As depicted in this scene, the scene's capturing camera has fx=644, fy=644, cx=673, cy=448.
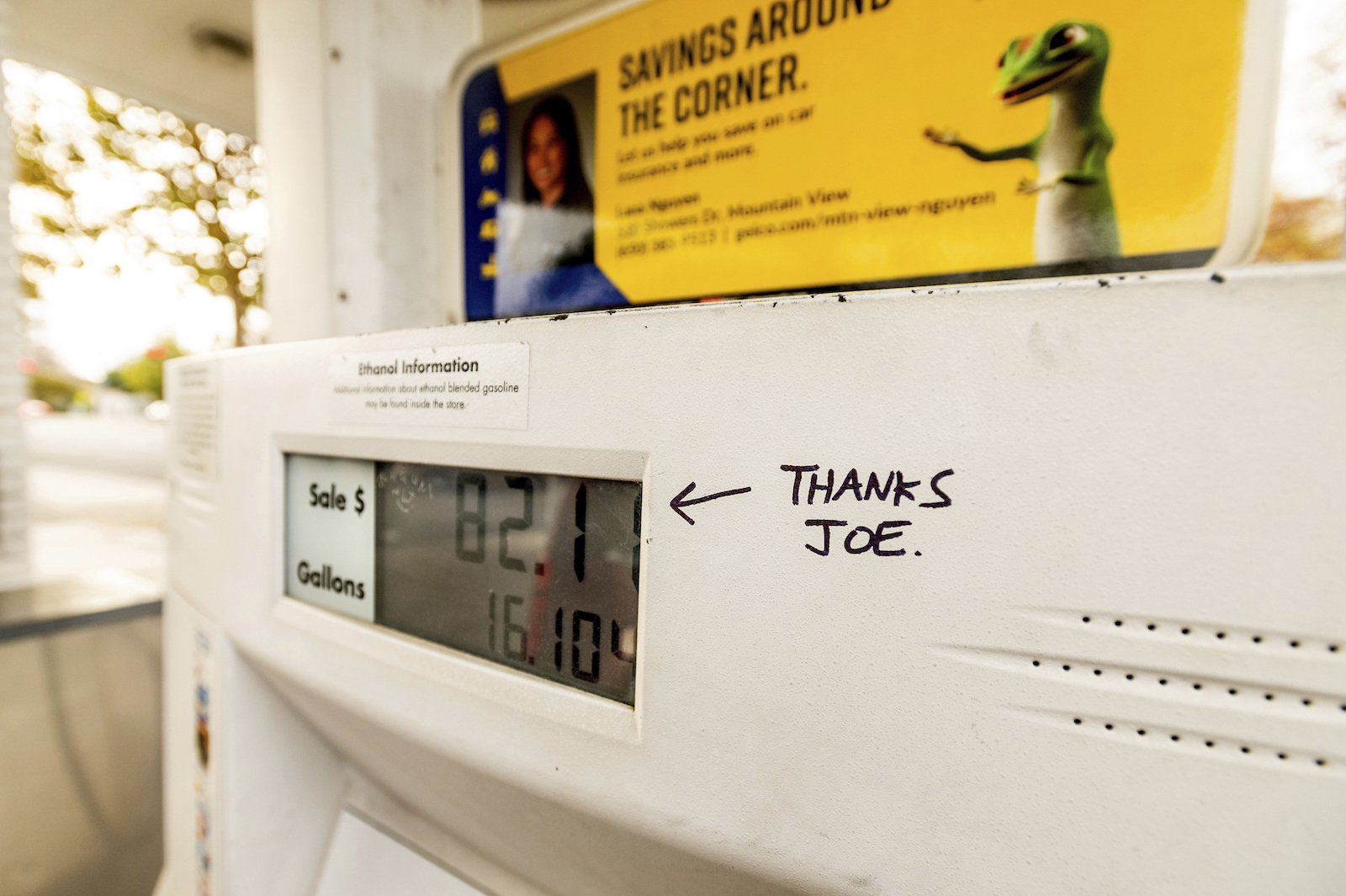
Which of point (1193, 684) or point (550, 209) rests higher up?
point (550, 209)

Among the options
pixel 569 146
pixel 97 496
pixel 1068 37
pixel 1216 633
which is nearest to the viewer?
pixel 1216 633

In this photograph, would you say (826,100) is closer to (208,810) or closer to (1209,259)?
(1209,259)

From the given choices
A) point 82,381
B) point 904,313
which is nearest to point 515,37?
point 904,313

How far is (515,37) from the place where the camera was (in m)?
0.92

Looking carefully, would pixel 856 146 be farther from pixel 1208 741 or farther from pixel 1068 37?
pixel 1208 741

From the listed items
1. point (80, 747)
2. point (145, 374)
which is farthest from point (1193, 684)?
point (145, 374)

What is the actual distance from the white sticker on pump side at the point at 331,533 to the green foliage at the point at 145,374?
1039 centimetres

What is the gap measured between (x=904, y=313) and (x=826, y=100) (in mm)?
495

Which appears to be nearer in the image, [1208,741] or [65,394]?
[1208,741]

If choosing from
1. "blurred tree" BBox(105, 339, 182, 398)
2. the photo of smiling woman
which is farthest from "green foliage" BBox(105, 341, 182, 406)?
the photo of smiling woman

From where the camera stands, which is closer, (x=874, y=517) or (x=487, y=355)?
(x=874, y=517)

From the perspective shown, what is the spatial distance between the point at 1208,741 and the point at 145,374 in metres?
16.0

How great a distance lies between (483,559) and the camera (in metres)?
0.47

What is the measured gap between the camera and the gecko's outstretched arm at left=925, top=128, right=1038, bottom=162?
61 centimetres
